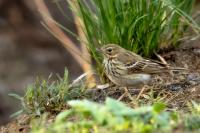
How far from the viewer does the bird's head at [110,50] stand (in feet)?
25.8

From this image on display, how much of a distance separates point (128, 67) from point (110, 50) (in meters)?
0.26

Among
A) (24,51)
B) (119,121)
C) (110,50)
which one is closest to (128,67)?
(110,50)

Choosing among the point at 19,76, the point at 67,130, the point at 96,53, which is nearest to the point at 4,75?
the point at 19,76

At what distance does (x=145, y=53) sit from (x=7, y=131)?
194cm

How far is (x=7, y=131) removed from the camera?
7.37m

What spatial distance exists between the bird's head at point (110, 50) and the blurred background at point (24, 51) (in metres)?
4.67

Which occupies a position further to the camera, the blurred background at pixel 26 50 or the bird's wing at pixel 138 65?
the blurred background at pixel 26 50

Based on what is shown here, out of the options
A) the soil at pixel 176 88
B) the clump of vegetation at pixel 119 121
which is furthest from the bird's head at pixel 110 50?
the clump of vegetation at pixel 119 121

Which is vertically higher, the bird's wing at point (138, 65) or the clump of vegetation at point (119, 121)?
the bird's wing at point (138, 65)

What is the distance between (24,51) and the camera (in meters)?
13.5

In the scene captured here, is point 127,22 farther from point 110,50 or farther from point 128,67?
point 128,67

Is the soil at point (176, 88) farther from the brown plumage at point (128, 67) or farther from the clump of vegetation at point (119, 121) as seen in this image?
the clump of vegetation at point (119, 121)

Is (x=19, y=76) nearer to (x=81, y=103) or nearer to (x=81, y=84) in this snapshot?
(x=81, y=84)

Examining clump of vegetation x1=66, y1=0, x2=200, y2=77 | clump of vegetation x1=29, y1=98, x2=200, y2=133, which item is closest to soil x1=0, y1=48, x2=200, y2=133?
clump of vegetation x1=66, y1=0, x2=200, y2=77
